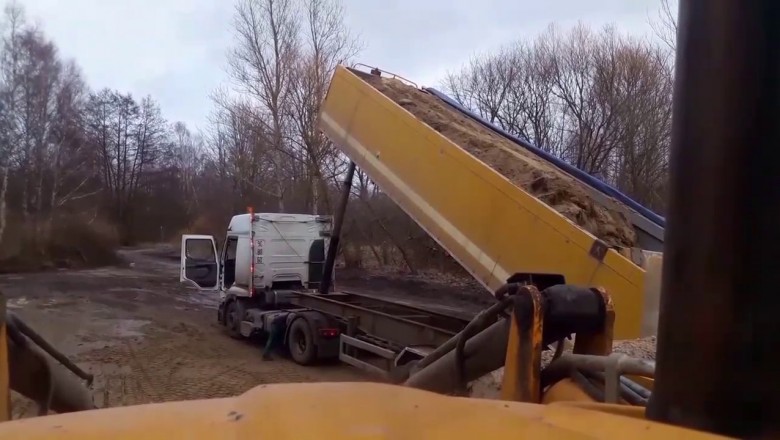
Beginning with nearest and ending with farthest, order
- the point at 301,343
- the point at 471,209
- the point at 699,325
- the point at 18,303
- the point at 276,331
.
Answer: the point at 699,325, the point at 471,209, the point at 301,343, the point at 276,331, the point at 18,303

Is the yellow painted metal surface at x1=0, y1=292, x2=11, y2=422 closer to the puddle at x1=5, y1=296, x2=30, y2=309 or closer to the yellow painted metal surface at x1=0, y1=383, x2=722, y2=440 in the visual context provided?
the yellow painted metal surface at x1=0, y1=383, x2=722, y2=440

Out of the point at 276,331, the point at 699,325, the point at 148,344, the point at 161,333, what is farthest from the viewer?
the point at 161,333

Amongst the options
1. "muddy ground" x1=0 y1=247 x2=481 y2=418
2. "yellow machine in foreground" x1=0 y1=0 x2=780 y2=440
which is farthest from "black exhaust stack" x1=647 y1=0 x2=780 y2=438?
"muddy ground" x1=0 y1=247 x2=481 y2=418

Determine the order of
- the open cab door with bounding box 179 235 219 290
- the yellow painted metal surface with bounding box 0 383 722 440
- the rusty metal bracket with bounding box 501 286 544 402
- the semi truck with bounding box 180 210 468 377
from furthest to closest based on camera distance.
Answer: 1. the open cab door with bounding box 179 235 219 290
2. the semi truck with bounding box 180 210 468 377
3. the rusty metal bracket with bounding box 501 286 544 402
4. the yellow painted metal surface with bounding box 0 383 722 440

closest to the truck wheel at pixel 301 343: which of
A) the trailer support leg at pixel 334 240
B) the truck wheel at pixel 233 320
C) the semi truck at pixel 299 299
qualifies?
the semi truck at pixel 299 299

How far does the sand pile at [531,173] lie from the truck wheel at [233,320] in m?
7.01

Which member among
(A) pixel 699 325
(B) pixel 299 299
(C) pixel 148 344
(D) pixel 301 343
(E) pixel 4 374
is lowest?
(C) pixel 148 344

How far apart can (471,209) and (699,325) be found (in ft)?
13.5

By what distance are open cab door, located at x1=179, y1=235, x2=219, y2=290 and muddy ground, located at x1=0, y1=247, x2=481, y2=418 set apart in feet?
3.32

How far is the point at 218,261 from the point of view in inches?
545

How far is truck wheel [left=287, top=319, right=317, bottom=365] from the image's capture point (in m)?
10.4

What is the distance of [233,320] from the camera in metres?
13.1

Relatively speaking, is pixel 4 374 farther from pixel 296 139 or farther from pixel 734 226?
pixel 296 139

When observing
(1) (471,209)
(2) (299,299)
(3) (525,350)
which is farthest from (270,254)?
(3) (525,350)
